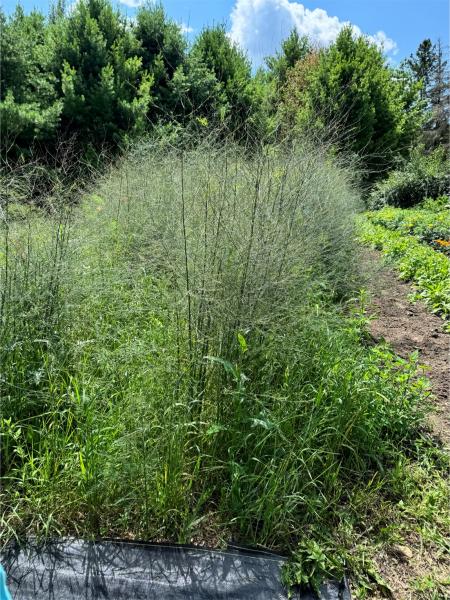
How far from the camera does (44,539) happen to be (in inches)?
65.9

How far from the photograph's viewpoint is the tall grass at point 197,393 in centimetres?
177

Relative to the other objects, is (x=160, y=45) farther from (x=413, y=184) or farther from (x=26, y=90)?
(x=413, y=184)

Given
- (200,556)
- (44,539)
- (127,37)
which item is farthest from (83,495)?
(127,37)

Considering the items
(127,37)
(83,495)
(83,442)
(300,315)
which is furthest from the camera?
(127,37)

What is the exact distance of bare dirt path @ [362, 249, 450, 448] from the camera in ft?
8.85

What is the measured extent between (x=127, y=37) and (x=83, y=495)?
12.5 metres

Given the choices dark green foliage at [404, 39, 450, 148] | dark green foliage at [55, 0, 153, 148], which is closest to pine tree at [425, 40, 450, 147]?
dark green foliage at [404, 39, 450, 148]

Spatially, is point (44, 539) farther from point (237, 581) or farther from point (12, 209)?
point (12, 209)

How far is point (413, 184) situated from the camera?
12.8 m

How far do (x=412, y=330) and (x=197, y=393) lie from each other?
7.89 ft

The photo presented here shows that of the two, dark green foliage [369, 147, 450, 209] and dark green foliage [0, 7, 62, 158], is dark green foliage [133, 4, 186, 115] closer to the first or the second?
dark green foliage [0, 7, 62, 158]

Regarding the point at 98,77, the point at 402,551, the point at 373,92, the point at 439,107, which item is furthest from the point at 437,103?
the point at 402,551

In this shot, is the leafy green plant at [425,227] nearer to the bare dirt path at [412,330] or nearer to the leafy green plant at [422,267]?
the leafy green plant at [422,267]

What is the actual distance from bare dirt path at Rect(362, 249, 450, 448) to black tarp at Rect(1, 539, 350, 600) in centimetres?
128
